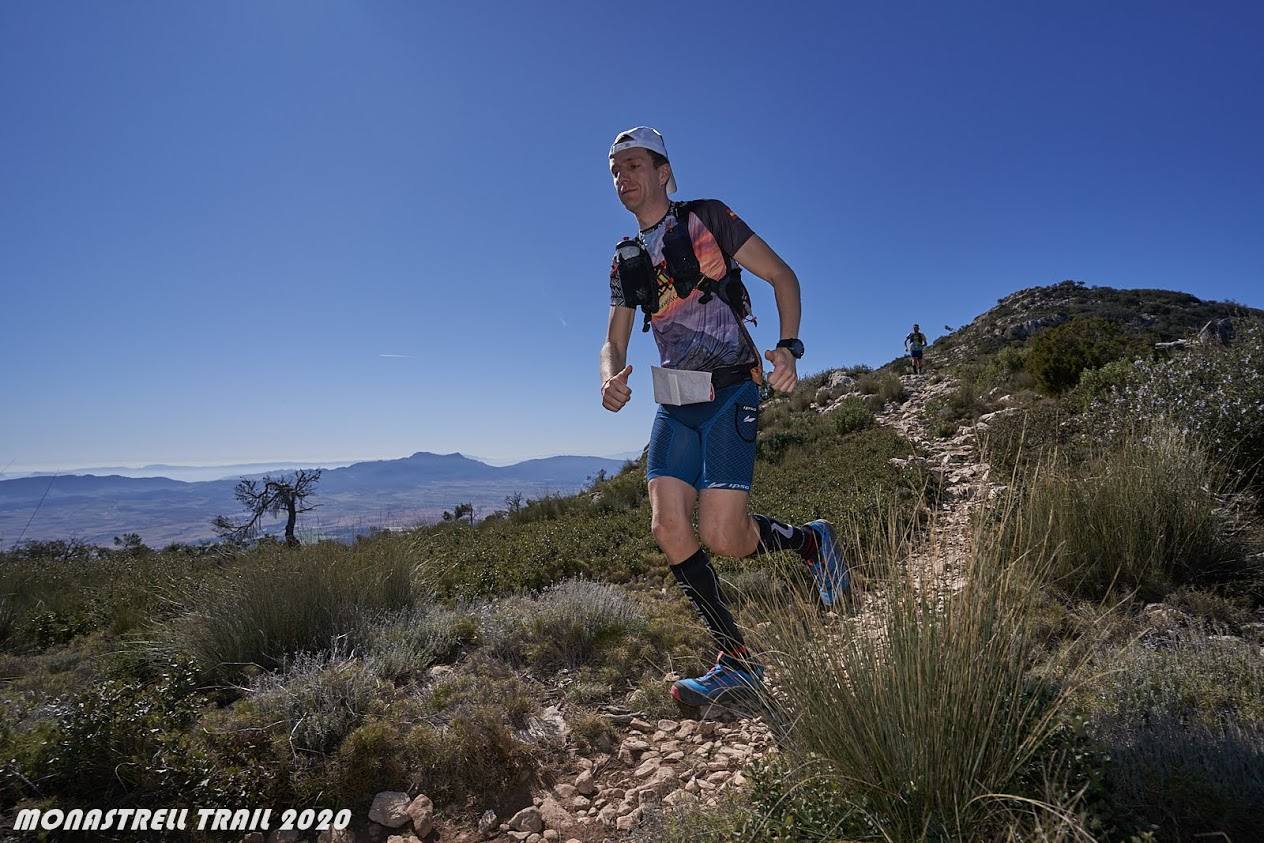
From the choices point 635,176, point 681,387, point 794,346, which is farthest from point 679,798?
point 635,176

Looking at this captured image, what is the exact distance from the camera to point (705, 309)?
9.37 ft

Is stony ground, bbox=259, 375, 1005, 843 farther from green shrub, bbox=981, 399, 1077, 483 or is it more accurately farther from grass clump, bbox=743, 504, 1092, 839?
green shrub, bbox=981, 399, 1077, 483

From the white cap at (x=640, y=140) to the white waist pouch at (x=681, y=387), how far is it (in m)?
1.08

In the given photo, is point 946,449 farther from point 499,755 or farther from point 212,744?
point 212,744

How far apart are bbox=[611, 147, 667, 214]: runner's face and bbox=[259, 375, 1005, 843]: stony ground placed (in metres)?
1.94

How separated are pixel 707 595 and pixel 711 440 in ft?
2.35

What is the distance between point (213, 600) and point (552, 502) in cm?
882

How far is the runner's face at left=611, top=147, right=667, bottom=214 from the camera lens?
2906 millimetres

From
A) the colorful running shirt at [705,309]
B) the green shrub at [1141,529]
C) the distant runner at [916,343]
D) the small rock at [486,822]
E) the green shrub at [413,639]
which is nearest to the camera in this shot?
the small rock at [486,822]

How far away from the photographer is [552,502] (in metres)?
12.4

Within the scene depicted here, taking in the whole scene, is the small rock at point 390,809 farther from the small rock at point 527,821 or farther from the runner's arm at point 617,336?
the runner's arm at point 617,336

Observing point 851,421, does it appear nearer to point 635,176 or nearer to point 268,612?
point 635,176

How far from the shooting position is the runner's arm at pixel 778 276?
9.05ft

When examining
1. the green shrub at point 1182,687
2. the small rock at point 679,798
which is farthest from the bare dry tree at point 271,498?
the green shrub at point 1182,687
